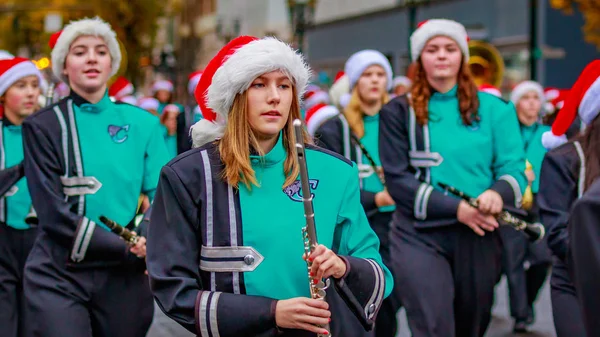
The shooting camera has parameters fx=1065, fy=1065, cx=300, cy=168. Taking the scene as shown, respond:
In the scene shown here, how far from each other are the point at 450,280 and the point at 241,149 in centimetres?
226

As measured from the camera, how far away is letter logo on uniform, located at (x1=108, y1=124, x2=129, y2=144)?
557 centimetres

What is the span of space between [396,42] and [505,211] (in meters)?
29.5

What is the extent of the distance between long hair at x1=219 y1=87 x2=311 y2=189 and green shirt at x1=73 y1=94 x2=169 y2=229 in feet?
5.58

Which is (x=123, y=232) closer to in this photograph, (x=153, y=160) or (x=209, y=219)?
(x=153, y=160)

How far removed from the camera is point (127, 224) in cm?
554

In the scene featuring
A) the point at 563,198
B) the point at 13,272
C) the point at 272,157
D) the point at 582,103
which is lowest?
the point at 13,272

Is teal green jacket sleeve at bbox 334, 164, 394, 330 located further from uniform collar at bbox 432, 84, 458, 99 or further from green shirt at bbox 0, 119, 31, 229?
green shirt at bbox 0, 119, 31, 229

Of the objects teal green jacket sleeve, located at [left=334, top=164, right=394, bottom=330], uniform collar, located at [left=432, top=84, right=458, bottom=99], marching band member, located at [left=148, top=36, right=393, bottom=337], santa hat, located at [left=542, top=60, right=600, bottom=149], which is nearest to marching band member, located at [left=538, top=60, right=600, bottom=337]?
santa hat, located at [left=542, top=60, right=600, bottom=149]

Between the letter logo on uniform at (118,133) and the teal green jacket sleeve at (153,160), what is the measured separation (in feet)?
0.45

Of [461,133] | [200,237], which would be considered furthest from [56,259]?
[461,133]

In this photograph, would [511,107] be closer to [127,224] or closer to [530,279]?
[127,224]

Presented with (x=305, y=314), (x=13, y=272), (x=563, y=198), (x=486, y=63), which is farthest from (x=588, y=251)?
(x=486, y=63)

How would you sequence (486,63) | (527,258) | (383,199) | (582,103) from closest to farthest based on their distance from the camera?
(582,103) < (383,199) < (527,258) < (486,63)

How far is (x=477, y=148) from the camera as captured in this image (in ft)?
19.3
